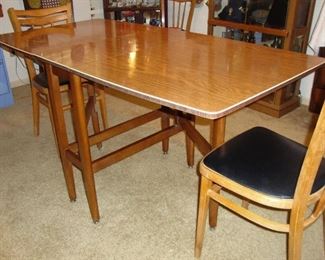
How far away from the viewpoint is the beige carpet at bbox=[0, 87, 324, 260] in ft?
5.05

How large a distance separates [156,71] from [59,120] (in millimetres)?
642

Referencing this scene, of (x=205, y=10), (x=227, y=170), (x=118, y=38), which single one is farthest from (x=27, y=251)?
(x=205, y=10)

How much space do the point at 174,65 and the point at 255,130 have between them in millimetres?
460

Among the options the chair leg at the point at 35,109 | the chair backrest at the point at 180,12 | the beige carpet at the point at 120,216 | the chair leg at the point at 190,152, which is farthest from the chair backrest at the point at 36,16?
the chair backrest at the point at 180,12

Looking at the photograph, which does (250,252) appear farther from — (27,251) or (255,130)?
(27,251)

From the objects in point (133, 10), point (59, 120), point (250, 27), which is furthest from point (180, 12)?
point (59, 120)

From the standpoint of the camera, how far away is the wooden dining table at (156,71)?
1.04 meters

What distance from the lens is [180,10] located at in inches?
145

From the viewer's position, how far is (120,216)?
1.75 metres

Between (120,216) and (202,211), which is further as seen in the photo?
(120,216)

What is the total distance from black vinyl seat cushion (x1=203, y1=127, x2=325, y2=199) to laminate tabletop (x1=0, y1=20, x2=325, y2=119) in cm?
31

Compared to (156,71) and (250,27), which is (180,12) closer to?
(250,27)

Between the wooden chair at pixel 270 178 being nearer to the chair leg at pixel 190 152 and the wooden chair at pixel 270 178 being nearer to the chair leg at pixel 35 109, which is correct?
the chair leg at pixel 190 152

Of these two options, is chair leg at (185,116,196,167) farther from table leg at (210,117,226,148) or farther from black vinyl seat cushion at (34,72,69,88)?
black vinyl seat cushion at (34,72,69,88)
